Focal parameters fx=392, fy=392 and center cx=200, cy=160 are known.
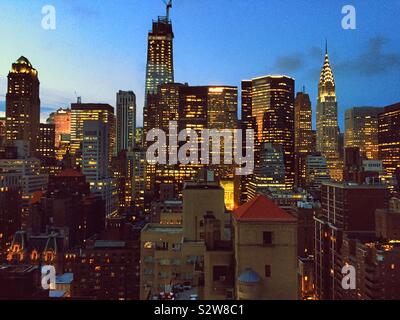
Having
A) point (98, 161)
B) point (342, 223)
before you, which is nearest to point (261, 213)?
point (342, 223)

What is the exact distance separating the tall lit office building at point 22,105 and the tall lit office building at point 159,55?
64.5 metres

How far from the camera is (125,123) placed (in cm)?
11694

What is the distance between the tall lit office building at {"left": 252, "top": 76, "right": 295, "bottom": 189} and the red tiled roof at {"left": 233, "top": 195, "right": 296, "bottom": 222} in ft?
275

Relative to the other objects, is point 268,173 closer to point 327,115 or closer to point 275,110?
point 275,110

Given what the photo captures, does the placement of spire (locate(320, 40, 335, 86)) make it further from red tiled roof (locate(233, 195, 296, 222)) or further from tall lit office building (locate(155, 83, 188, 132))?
red tiled roof (locate(233, 195, 296, 222))

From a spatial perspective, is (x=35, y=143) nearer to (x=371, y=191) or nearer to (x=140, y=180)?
(x=140, y=180)

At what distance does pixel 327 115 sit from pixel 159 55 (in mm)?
61533

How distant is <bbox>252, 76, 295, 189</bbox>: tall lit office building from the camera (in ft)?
319

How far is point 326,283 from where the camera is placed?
30.1 meters

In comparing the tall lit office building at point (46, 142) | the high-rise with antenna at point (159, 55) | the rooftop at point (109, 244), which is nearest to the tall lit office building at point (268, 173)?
the rooftop at point (109, 244)

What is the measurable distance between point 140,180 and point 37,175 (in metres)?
20.1

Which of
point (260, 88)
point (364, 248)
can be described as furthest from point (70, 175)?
point (260, 88)

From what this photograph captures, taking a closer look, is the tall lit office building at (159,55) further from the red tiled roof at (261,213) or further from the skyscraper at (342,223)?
the red tiled roof at (261,213)

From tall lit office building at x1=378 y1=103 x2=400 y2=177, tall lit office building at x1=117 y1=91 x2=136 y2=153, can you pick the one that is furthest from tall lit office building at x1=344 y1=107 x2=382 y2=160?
tall lit office building at x1=117 y1=91 x2=136 y2=153
